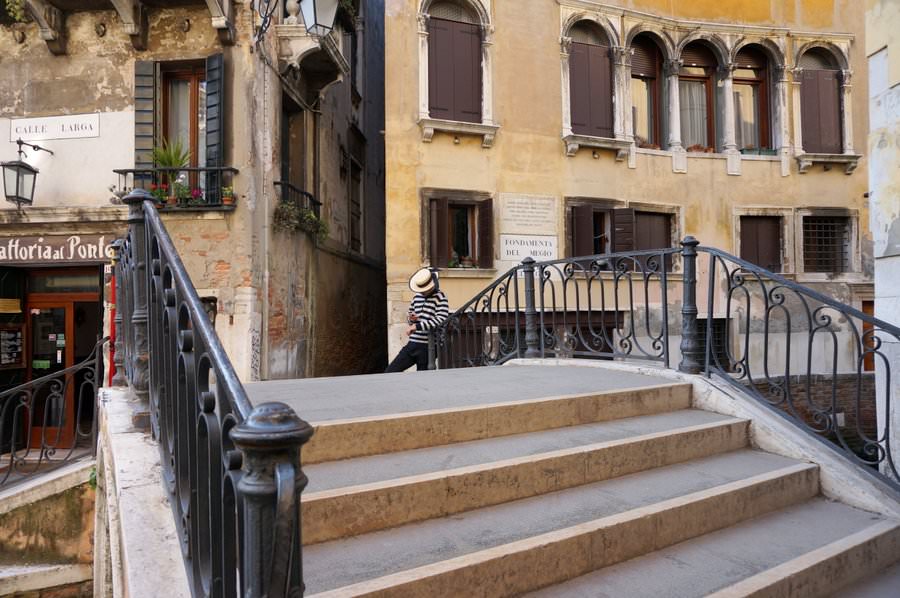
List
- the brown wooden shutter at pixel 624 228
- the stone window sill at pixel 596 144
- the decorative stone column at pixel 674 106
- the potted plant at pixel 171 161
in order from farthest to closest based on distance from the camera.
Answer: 1. the decorative stone column at pixel 674 106
2. the brown wooden shutter at pixel 624 228
3. the stone window sill at pixel 596 144
4. the potted plant at pixel 171 161

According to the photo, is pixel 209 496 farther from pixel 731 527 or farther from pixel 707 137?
pixel 707 137

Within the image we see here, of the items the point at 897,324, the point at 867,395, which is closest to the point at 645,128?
the point at 867,395

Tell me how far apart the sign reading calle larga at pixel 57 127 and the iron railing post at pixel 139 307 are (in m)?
7.99

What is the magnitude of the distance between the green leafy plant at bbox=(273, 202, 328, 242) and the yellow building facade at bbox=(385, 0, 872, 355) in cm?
128

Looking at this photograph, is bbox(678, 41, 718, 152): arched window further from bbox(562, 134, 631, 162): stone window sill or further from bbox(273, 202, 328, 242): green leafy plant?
bbox(273, 202, 328, 242): green leafy plant

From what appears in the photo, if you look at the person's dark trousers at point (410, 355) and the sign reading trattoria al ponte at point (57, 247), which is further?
the sign reading trattoria al ponte at point (57, 247)

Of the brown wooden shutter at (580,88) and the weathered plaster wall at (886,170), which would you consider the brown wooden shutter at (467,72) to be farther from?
the weathered plaster wall at (886,170)

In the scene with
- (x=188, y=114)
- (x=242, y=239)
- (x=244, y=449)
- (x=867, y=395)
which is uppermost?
(x=188, y=114)

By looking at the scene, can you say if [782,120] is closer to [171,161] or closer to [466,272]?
[466,272]

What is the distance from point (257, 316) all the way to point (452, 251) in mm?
4054

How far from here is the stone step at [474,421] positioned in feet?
9.49

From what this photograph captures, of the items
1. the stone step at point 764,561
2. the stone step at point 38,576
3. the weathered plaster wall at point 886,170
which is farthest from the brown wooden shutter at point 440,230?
the stone step at point 764,561

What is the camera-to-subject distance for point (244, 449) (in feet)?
3.74

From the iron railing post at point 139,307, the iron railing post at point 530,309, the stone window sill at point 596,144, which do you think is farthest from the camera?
the stone window sill at point 596,144
